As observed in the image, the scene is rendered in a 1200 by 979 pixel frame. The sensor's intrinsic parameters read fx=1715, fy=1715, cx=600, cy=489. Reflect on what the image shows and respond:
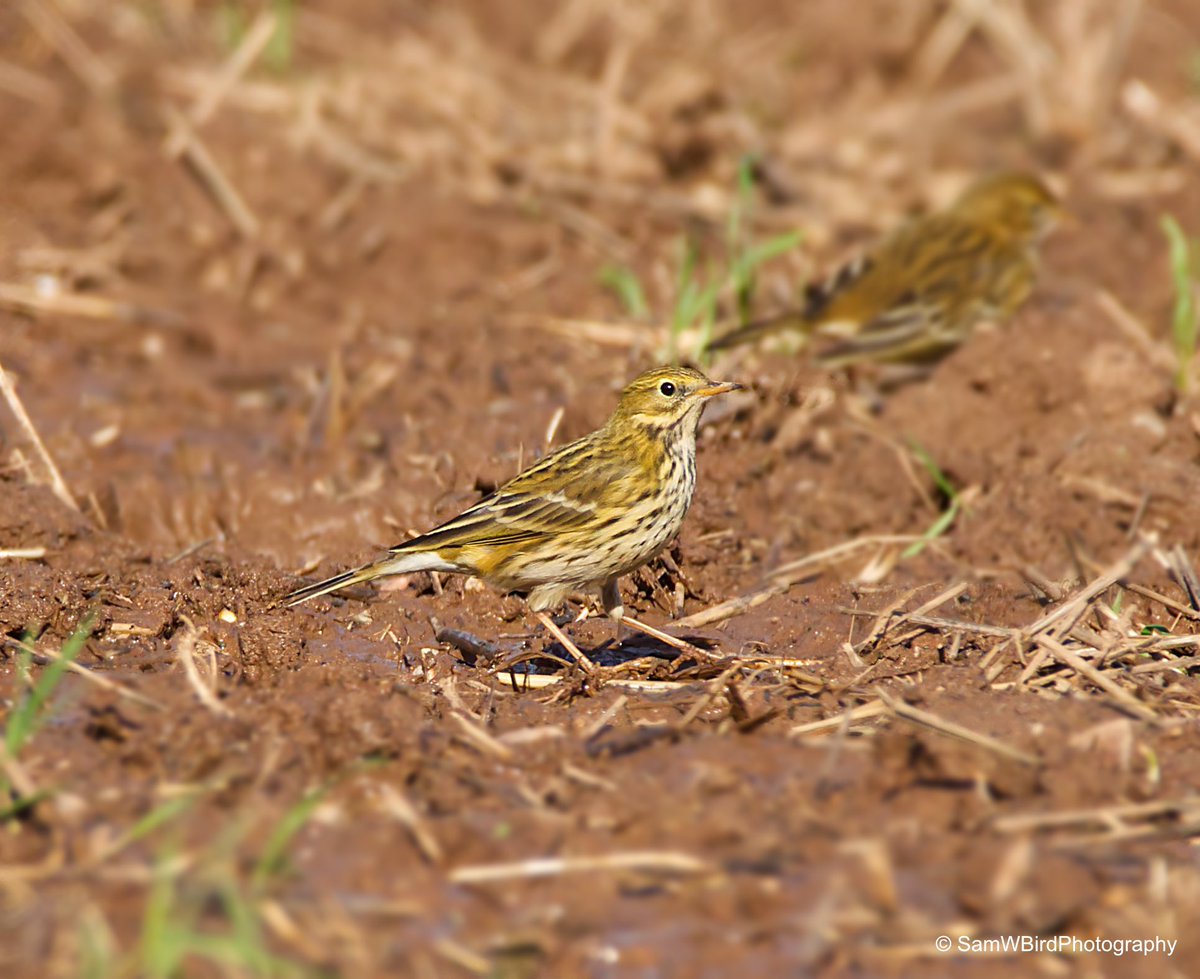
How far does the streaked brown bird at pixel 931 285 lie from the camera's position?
Answer: 8992 millimetres

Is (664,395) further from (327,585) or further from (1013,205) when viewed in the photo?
(1013,205)

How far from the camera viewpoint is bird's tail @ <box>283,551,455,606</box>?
6.46m

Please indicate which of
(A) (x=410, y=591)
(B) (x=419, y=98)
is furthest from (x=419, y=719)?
(B) (x=419, y=98)

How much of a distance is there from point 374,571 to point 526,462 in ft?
4.23

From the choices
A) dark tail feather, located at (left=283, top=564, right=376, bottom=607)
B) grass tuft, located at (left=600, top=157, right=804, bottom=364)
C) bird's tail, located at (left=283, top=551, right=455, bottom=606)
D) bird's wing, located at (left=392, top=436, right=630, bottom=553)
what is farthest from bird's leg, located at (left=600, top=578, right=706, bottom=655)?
grass tuft, located at (left=600, top=157, right=804, bottom=364)

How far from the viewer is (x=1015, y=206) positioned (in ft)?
35.3

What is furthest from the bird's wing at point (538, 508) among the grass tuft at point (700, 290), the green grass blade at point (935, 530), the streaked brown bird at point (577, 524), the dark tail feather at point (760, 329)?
the dark tail feather at point (760, 329)

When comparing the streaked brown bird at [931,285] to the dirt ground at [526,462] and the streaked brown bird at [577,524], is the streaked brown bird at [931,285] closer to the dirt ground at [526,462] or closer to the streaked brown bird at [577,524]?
the dirt ground at [526,462]

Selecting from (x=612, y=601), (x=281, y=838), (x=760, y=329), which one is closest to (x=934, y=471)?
(x=760, y=329)

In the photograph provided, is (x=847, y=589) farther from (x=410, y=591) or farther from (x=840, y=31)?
(x=840, y=31)

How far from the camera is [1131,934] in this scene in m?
4.18

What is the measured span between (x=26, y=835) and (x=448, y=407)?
469cm

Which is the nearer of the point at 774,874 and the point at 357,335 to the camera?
the point at 774,874

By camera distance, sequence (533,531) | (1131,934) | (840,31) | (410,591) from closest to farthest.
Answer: (1131,934) → (533,531) → (410,591) → (840,31)
